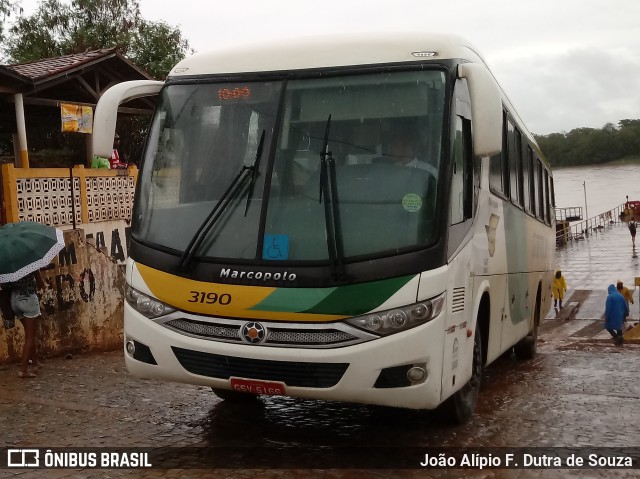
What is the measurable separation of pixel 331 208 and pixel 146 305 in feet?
4.89

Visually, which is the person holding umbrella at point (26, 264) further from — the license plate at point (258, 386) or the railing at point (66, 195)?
the license plate at point (258, 386)

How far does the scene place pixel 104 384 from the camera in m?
7.55

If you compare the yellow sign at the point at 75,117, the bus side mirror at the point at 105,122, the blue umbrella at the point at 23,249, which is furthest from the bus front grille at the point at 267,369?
the yellow sign at the point at 75,117

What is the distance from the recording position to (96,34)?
3753 cm

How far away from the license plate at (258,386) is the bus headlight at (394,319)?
66cm

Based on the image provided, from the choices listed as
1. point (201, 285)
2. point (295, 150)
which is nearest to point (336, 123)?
point (295, 150)

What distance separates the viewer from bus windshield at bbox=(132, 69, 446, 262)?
4.85 m

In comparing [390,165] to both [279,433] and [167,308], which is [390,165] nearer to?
[167,308]

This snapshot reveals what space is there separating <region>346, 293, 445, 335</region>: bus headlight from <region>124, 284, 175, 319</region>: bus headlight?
133cm

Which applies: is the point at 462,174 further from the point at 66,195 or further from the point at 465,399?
the point at 66,195

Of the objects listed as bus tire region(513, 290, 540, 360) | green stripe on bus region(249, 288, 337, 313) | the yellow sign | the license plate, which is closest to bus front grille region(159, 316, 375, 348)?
→ green stripe on bus region(249, 288, 337, 313)

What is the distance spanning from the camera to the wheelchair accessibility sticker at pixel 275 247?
484cm

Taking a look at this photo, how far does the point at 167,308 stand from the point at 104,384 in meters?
2.95

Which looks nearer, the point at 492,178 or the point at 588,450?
the point at 588,450
